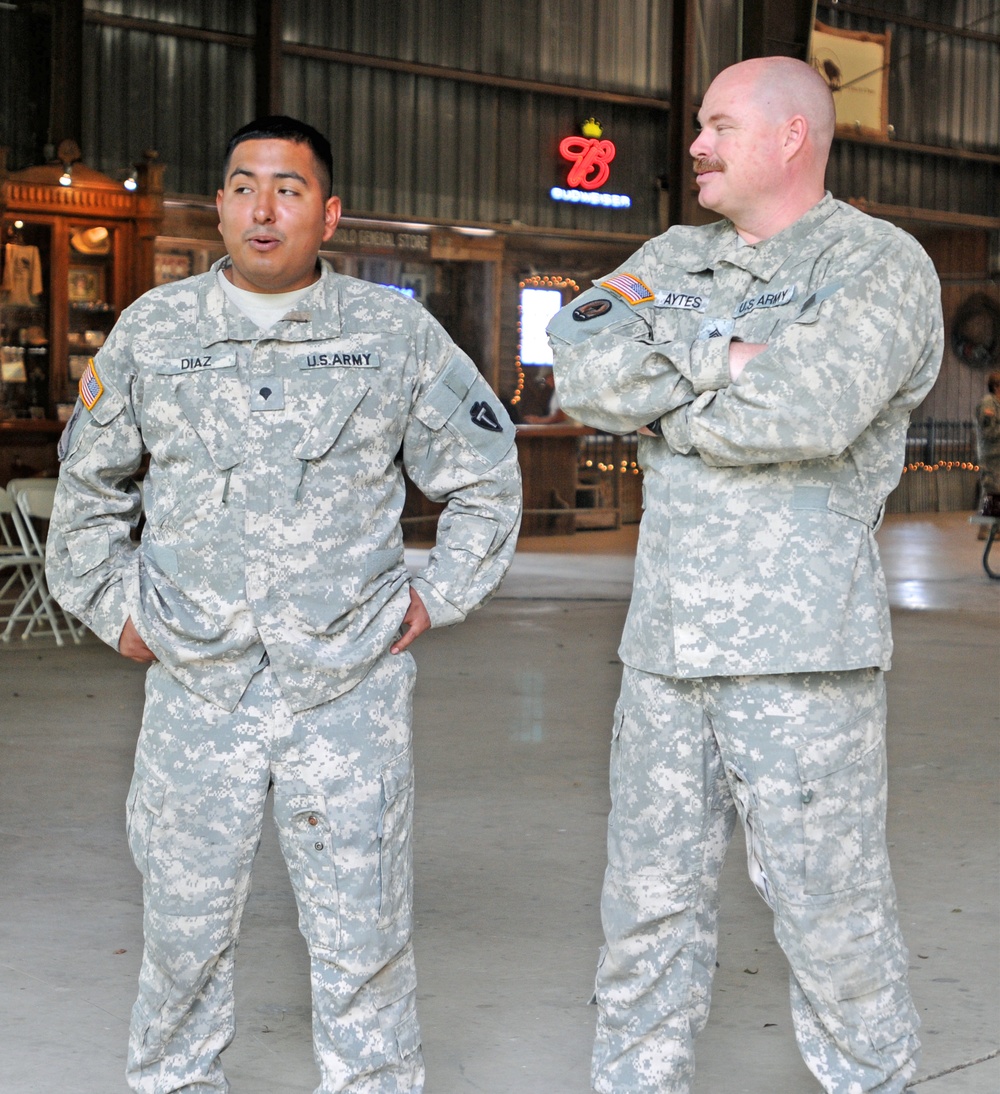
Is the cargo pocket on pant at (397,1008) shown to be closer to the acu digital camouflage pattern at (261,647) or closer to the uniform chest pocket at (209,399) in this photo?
the acu digital camouflage pattern at (261,647)

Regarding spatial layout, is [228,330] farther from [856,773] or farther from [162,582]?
[856,773]

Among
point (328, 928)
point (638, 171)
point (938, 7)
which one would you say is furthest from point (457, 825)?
point (938, 7)

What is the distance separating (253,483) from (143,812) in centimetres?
52

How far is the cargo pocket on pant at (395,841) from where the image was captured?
7.75 ft

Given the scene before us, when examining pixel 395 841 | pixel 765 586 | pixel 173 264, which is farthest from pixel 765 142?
pixel 173 264

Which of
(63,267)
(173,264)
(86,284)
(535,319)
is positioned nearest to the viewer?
(63,267)

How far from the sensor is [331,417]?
237 cm

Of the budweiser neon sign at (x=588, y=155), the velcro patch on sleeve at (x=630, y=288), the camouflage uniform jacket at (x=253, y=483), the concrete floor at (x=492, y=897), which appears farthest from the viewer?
the budweiser neon sign at (x=588, y=155)

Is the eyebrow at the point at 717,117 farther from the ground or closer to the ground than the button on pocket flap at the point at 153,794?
farther from the ground

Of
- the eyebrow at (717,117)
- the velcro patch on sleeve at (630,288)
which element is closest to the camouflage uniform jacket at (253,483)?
the velcro patch on sleeve at (630,288)

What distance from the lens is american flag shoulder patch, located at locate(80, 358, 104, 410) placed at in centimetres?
244

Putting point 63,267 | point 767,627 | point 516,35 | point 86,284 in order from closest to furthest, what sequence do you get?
point 767,627 → point 63,267 → point 86,284 → point 516,35

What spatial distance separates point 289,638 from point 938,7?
1758 centimetres

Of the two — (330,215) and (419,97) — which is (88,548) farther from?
(419,97)
